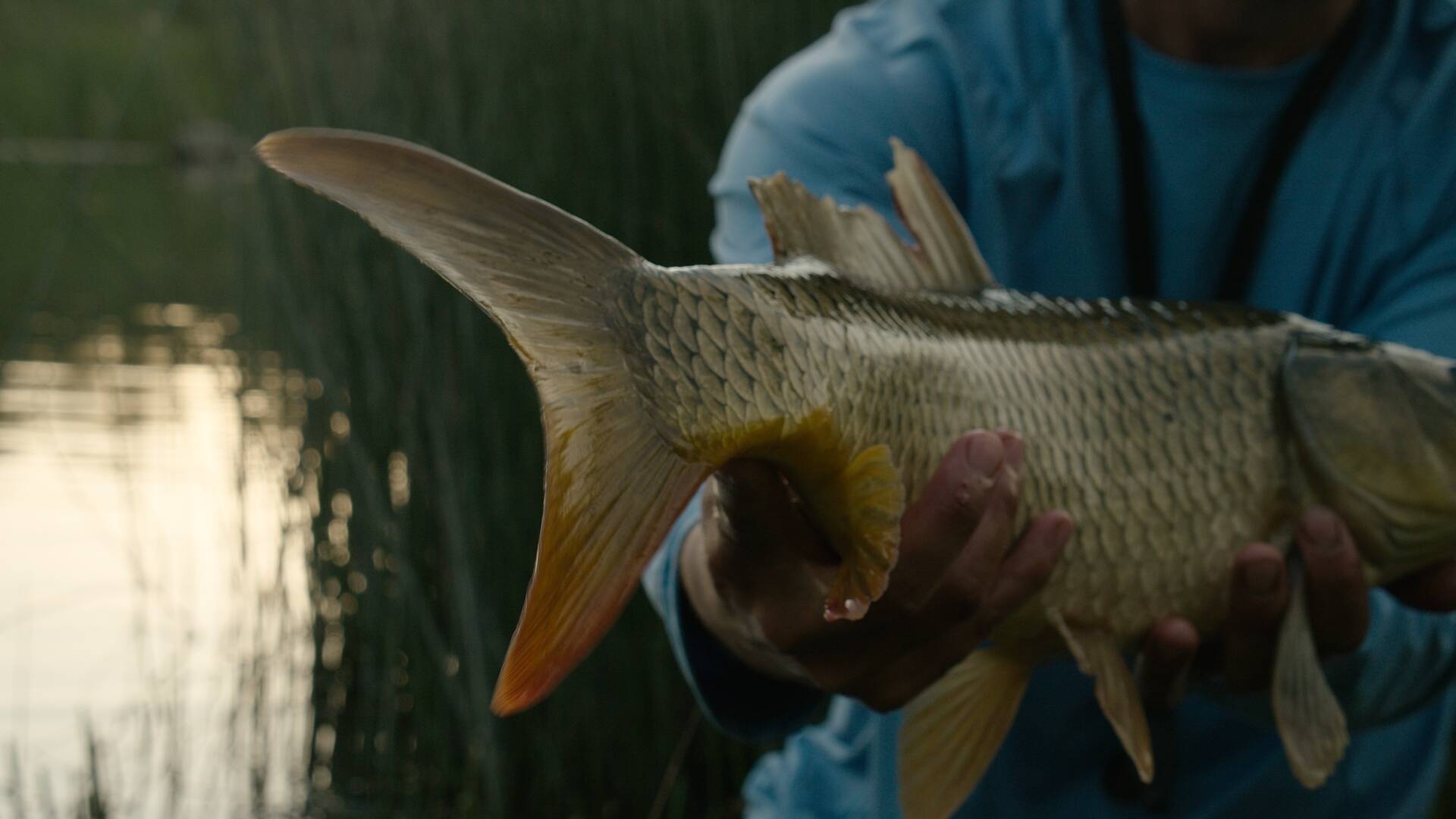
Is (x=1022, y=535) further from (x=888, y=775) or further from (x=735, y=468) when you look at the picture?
(x=888, y=775)

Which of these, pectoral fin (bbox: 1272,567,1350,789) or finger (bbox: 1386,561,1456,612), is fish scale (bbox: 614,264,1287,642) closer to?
pectoral fin (bbox: 1272,567,1350,789)

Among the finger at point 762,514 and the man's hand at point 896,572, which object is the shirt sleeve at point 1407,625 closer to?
the man's hand at point 896,572

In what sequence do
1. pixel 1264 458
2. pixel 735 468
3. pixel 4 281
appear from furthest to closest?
pixel 4 281
pixel 1264 458
pixel 735 468

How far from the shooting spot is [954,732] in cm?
122

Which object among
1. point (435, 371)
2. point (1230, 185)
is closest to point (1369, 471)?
point (1230, 185)

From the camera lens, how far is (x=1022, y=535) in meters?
1.11

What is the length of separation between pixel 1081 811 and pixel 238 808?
3.96ft

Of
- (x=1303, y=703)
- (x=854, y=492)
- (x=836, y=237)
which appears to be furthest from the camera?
(x=1303, y=703)

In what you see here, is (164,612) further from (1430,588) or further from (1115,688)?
(1430,588)

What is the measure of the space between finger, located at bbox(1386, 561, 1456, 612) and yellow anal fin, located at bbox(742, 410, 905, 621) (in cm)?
66

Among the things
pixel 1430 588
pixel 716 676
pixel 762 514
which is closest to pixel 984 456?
pixel 762 514

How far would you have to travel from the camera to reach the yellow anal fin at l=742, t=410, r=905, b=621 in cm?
92

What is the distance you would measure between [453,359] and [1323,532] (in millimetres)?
1195

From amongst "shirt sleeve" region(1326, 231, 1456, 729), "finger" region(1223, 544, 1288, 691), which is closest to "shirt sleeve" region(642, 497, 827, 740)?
"finger" region(1223, 544, 1288, 691)
